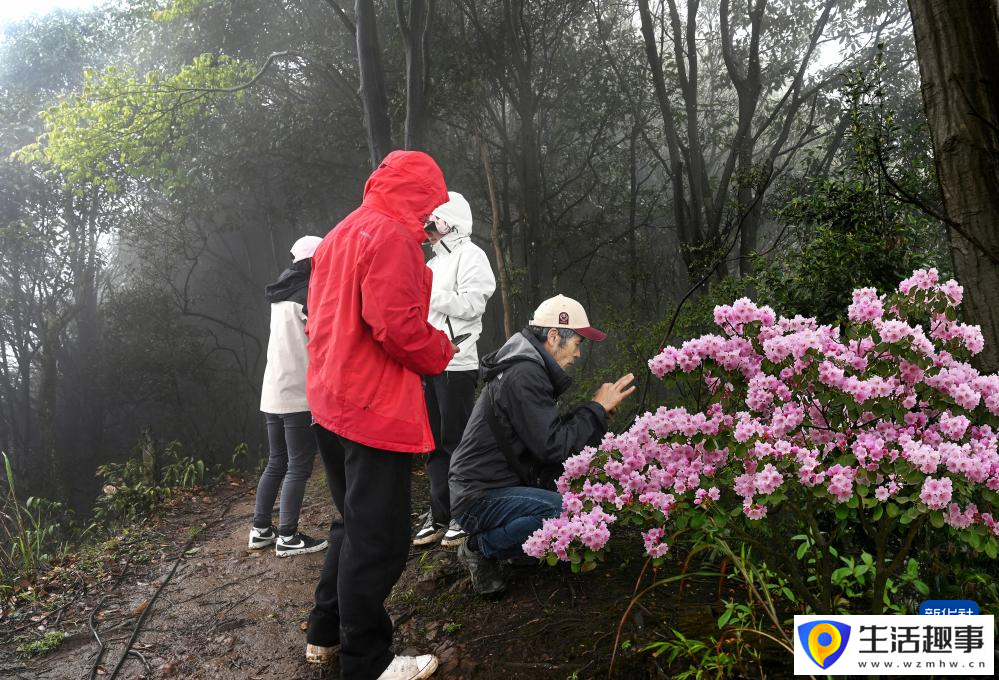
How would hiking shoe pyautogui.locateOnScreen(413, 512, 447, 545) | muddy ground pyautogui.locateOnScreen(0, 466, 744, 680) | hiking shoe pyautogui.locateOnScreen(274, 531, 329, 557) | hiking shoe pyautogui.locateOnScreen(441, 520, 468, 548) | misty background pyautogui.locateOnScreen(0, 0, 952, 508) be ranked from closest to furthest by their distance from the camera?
muddy ground pyautogui.locateOnScreen(0, 466, 744, 680) → hiking shoe pyautogui.locateOnScreen(441, 520, 468, 548) → hiking shoe pyautogui.locateOnScreen(413, 512, 447, 545) → hiking shoe pyautogui.locateOnScreen(274, 531, 329, 557) → misty background pyautogui.locateOnScreen(0, 0, 952, 508)

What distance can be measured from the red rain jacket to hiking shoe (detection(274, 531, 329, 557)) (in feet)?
7.49

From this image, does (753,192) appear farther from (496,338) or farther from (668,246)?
(496,338)

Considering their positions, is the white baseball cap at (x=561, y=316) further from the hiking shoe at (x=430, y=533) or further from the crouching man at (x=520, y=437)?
the hiking shoe at (x=430, y=533)

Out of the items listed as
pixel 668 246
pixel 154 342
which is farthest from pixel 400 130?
pixel 154 342

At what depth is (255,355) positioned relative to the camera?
16.8m

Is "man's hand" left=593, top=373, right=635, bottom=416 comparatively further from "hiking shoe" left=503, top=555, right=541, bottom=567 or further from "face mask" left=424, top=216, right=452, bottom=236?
"face mask" left=424, top=216, right=452, bottom=236

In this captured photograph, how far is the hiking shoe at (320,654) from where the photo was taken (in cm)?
297

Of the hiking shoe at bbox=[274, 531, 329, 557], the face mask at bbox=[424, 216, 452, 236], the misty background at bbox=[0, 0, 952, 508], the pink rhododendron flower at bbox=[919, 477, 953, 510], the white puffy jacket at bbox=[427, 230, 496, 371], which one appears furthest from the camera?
the misty background at bbox=[0, 0, 952, 508]

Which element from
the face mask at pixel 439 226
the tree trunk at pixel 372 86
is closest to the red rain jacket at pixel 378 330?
the face mask at pixel 439 226

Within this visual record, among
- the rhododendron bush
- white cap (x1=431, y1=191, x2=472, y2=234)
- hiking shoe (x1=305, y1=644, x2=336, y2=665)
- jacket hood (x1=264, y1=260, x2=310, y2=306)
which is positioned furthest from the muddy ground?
white cap (x1=431, y1=191, x2=472, y2=234)

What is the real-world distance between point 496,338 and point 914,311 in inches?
458

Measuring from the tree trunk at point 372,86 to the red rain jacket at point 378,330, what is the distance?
4.81m

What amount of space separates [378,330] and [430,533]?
2171mm

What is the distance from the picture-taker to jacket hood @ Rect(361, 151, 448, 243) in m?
2.61
